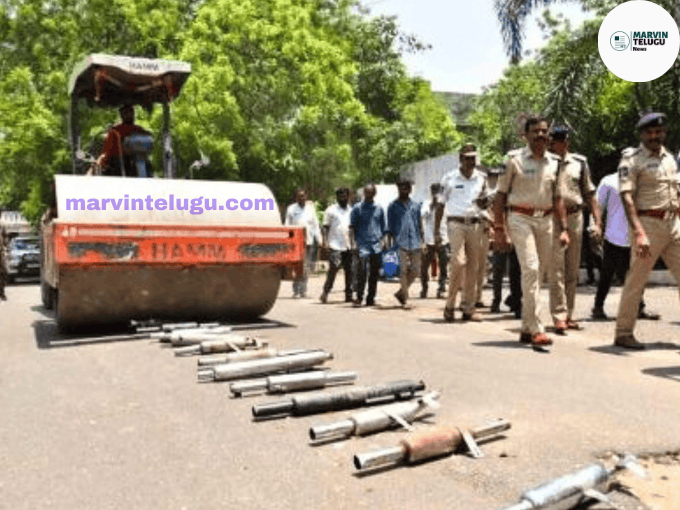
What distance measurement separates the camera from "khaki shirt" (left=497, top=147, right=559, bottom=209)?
707 cm

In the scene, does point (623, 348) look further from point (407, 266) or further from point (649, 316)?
point (407, 266)

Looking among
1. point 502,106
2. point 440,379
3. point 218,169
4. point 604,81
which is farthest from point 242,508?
point 502,106

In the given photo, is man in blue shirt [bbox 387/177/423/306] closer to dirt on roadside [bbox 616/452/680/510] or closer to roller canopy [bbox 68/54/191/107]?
roller canopy [bbox 68/54/191/107]

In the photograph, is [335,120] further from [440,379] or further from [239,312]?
[440,379]

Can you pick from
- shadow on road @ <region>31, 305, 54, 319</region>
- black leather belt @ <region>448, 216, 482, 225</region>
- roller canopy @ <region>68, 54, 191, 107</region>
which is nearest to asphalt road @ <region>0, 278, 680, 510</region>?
black leather belt @ <region>448, 216, 482, 225</region>

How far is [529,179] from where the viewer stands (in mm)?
7070

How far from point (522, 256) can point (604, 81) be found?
11.9 metres

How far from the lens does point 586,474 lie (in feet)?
10.4

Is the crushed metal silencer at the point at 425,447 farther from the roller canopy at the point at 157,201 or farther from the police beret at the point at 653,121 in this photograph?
the roller canopy at the point at 157,201

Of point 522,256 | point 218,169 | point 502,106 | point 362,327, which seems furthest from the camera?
point 502,106

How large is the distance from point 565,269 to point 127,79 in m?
5.19

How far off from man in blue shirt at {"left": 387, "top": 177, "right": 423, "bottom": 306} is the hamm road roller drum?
2932 millimetres

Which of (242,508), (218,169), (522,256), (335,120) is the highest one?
(335,120)

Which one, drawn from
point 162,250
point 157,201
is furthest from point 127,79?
point 162,250
